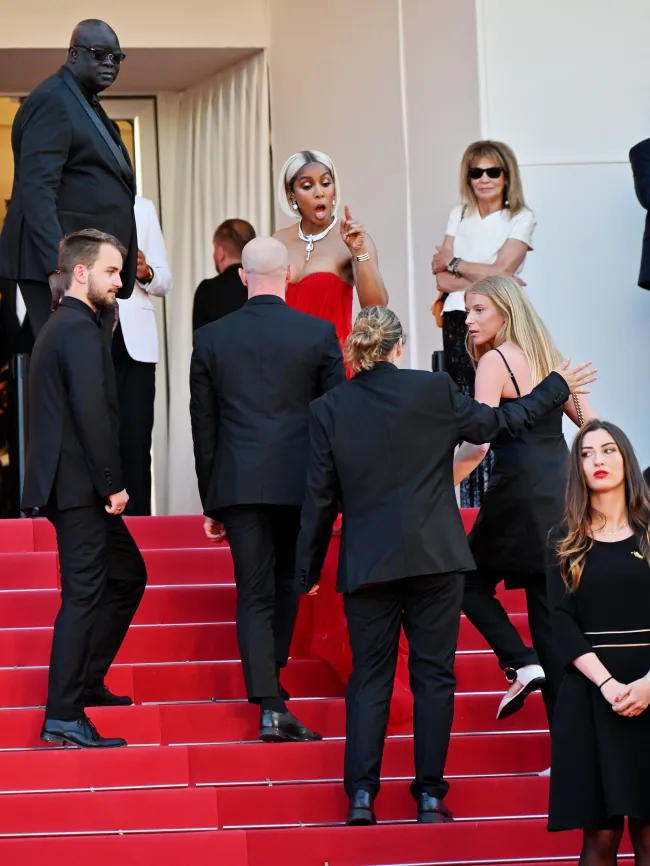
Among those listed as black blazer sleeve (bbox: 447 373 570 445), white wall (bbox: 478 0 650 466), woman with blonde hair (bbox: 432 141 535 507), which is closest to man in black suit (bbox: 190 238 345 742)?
black blazer sleeve (bbox: 447 373 570 445)

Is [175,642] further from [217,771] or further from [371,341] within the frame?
[371,341]

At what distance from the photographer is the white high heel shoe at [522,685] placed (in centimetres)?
560

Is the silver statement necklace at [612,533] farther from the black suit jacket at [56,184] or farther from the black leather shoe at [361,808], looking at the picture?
the black suit jacket at [56,184]

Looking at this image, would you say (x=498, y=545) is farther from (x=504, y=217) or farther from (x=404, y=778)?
(x=504, y=217)

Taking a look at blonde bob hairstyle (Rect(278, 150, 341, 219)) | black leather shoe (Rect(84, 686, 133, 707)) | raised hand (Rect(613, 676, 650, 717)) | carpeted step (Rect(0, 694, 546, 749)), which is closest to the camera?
raised hand (Rect(613, 676, 650, 717))

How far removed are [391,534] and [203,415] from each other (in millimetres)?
984

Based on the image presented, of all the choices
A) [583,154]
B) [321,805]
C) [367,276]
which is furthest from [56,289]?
[583,154]

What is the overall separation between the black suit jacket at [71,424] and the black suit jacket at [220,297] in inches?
138

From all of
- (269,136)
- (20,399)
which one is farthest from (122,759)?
(269,136)

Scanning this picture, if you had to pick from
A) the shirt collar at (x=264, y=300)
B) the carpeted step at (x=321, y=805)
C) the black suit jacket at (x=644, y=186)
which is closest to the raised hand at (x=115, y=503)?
the shirt collar at (x=264, y=300)

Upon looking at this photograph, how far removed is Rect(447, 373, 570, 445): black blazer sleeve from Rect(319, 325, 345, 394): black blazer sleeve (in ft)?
2.08

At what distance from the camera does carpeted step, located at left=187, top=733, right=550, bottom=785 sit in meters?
5.58

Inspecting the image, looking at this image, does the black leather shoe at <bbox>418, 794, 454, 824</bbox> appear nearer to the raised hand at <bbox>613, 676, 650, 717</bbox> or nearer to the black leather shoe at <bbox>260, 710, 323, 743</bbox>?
the black leather shoe at <bbox>260, 710, 323, 743</bbox>

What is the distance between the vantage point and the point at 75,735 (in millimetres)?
5492
